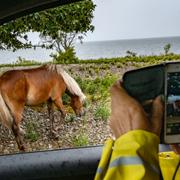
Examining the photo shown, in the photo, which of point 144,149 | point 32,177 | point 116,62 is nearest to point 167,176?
point 144,149

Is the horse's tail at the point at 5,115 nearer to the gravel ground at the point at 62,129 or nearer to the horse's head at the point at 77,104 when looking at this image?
the gravel ground at the point at 62,129

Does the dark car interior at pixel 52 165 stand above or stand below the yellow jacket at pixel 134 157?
below

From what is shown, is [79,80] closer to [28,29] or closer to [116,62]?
[116,62]

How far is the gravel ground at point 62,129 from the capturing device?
3.07 m

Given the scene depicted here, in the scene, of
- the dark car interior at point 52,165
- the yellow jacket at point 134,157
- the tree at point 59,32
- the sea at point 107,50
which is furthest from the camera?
the tree at point 59,32

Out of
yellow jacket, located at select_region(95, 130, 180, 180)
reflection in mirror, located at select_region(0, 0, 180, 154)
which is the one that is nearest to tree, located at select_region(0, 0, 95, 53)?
reflection in mirror, located at select_region(0, 0, 180, 154)

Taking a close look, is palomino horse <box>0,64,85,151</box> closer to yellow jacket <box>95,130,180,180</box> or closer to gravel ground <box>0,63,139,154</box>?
gravel ground <box>0,63,139,154</box>

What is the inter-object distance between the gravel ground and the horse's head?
46 millimetres

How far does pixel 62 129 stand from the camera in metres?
3.66

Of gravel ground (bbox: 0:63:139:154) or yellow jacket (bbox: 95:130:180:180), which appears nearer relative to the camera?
yellow jacket (bbox: 95:130:180:180)

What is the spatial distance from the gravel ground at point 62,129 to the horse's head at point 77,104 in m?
0.05

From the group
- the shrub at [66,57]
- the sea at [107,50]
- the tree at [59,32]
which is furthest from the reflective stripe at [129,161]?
the shrub at [66,57]

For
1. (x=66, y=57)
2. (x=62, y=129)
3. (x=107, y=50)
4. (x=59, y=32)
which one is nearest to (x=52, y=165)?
(x=107, y=50)

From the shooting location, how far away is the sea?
104 inches
